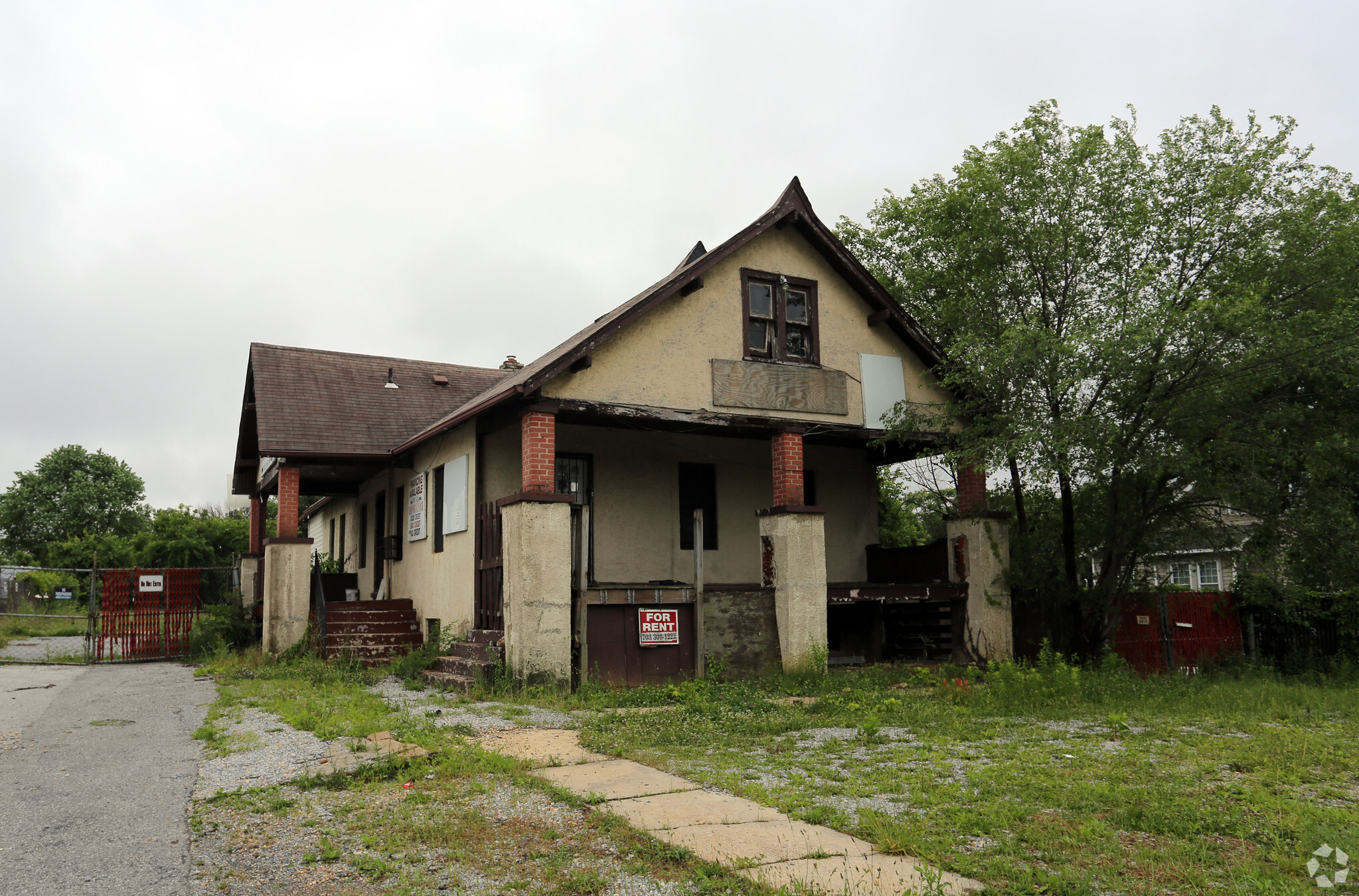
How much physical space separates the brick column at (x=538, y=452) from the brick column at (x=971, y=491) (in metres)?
7.33

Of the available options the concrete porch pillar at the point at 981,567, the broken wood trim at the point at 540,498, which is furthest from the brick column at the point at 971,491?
the broken wood trim at the point at 540,498

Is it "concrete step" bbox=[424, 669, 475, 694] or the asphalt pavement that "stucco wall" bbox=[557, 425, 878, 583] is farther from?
the asphalt pavement

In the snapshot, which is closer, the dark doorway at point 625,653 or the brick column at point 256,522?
the dark doorway at point 625,653

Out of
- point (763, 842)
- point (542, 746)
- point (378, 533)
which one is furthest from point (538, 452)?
point (378, 533)

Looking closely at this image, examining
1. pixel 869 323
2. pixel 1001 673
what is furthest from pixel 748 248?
pixel 1001 673

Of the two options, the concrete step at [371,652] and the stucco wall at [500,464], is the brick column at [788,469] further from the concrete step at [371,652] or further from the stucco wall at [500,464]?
the concrete step at [371,652]

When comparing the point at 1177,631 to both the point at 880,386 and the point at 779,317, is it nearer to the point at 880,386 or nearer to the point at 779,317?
the point at 880,386

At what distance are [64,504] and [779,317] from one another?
5643cm

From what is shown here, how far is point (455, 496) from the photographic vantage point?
16.1 metres

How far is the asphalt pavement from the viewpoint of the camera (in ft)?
16.7

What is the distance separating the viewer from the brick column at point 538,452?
12898 mm

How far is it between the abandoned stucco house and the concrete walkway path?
5.55m

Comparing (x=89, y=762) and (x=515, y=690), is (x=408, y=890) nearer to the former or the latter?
(x=89, y=762)

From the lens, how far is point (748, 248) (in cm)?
1562
